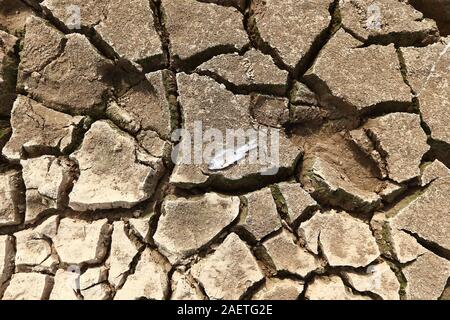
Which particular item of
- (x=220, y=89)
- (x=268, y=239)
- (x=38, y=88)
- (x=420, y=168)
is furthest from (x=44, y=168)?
(x=420, y=168)

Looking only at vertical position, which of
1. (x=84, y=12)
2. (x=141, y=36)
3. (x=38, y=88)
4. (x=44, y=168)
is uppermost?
(x=84, y=12)

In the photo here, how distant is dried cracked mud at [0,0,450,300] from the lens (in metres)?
1.88

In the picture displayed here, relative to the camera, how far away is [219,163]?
6.42ft

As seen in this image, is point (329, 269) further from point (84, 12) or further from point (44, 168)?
point (84, 12)

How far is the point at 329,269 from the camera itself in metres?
1.87

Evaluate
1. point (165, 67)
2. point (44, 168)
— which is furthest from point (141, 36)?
point (44, 168)

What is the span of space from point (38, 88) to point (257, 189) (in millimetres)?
1067

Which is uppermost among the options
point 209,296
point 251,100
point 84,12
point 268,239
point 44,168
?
point 84,12

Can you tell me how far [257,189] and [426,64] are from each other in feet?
3.06

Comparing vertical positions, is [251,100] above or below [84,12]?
below

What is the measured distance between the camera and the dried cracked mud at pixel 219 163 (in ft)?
6.15

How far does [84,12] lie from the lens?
2.07 m

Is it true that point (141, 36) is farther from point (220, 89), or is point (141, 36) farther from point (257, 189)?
point (257, 189)

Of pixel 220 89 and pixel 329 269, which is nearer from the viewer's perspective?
pixel 329 269
